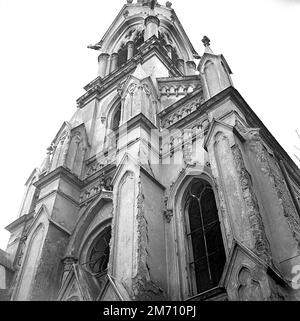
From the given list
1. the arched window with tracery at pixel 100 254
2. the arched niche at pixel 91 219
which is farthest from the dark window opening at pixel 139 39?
the arched window with tracery at pixel 100 254

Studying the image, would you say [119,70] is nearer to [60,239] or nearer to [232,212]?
[60,239]

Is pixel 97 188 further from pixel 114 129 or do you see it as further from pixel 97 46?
pixel 97 46

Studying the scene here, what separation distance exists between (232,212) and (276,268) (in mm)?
1356

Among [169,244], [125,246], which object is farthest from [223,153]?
[125,246]

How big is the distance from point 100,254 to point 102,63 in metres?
13.2

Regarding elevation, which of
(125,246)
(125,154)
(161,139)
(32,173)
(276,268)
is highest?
(32,173)

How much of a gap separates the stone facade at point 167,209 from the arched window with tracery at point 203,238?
3cm

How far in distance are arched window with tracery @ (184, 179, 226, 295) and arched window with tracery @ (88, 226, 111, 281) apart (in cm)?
279

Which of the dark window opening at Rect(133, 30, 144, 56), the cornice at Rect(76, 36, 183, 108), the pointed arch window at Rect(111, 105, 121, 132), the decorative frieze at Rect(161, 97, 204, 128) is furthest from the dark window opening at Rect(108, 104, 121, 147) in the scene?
the dark window opening at Rect(133, 30, 144, 56)

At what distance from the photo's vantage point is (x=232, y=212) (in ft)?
23.5

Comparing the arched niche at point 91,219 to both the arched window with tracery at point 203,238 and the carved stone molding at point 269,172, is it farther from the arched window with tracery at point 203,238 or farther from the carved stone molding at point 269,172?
the carved stone molding at point 269,172

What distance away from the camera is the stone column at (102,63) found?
19902 millimetres

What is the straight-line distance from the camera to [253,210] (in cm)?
689

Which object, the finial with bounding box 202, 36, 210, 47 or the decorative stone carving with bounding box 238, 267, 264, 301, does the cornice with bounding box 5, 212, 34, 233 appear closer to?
the finial with bounding box 202, 36, 210, 47
